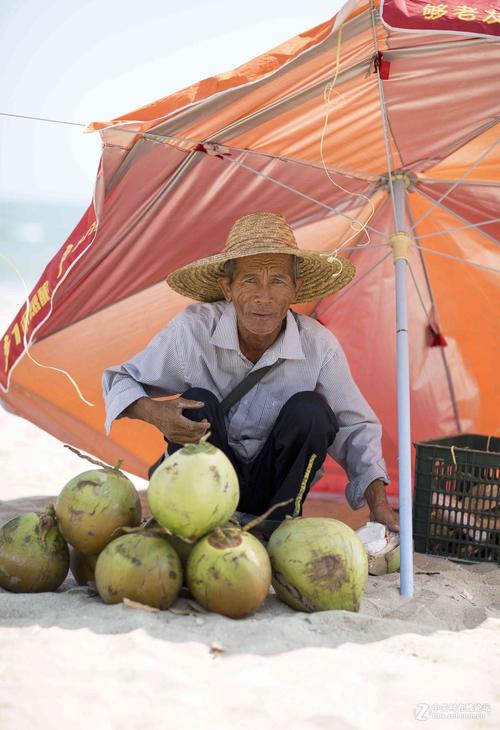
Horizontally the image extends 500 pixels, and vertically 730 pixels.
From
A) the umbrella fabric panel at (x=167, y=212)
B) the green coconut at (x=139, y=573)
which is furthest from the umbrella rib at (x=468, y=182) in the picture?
the green coconut at (x=139, y=573)

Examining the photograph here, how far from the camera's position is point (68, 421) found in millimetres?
4371

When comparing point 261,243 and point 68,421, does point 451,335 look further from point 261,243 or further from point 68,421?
point 68,421

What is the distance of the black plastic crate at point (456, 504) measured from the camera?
312 centimetres

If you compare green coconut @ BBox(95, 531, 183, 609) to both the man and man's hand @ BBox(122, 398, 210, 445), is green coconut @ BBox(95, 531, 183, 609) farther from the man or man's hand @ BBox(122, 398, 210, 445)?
the man

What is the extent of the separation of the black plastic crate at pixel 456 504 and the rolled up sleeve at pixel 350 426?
22cm

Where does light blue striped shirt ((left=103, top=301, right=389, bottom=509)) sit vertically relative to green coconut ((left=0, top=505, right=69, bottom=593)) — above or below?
above

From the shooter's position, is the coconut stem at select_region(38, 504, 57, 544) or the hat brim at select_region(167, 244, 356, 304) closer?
the coconut stem at select_region(38, 504, 57, 544)

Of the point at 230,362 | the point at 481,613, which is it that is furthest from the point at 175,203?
the point at 481,613

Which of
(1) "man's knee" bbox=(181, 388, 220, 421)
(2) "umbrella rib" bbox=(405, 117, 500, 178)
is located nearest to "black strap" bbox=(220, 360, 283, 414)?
(1) "man's knee" bbox=(181, 388, 220, 421)

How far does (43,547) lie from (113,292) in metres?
1.79

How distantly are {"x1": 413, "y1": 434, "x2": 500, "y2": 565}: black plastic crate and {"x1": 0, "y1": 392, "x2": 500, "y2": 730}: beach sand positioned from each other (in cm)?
74

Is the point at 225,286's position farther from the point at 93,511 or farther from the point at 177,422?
Result: the point at 93,511

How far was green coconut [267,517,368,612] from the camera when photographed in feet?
7.23

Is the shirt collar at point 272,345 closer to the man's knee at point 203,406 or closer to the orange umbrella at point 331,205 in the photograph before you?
the man's knee at point 203,406
